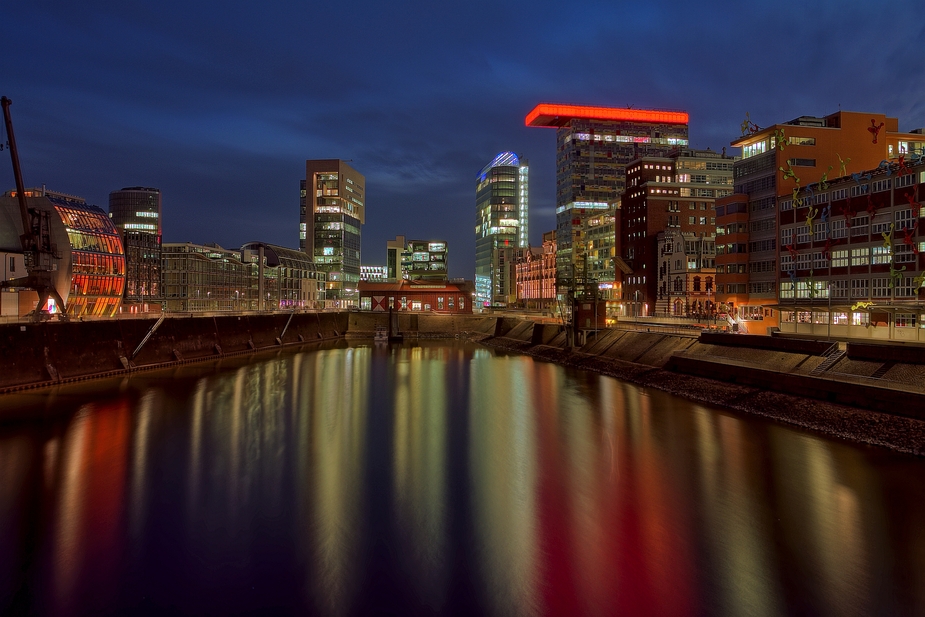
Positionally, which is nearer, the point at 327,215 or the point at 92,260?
the point at 92,260

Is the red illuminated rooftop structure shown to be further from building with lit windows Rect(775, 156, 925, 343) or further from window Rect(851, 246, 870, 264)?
window Rect(851, 246, 870, 264)

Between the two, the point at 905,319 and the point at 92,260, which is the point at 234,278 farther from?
the point at 905,319

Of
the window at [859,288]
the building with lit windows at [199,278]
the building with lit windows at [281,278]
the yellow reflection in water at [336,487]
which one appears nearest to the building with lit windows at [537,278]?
the building with lit windows at [281,278]

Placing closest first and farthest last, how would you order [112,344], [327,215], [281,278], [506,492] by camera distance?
[506,492], [112,344], [281,278], [327,215]

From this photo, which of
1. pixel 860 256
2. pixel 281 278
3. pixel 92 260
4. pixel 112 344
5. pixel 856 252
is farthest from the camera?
pixel 281 278

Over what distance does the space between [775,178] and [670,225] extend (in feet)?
108

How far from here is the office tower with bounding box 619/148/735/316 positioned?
286ft

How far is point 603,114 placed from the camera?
559 ft

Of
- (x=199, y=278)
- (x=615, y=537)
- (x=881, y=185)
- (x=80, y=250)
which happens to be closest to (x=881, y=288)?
(x=881, y=185)

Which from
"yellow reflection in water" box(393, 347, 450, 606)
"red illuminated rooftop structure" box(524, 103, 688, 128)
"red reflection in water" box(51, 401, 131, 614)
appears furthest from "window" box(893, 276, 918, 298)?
"red illuminated rooftop structure" box(524, 103, 688, 128)

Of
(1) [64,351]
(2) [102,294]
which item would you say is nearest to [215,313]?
(2) [102,294]

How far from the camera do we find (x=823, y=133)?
6281 centimetres

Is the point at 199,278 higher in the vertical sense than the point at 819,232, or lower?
lower

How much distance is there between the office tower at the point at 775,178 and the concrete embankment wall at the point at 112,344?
5971 centimetres
